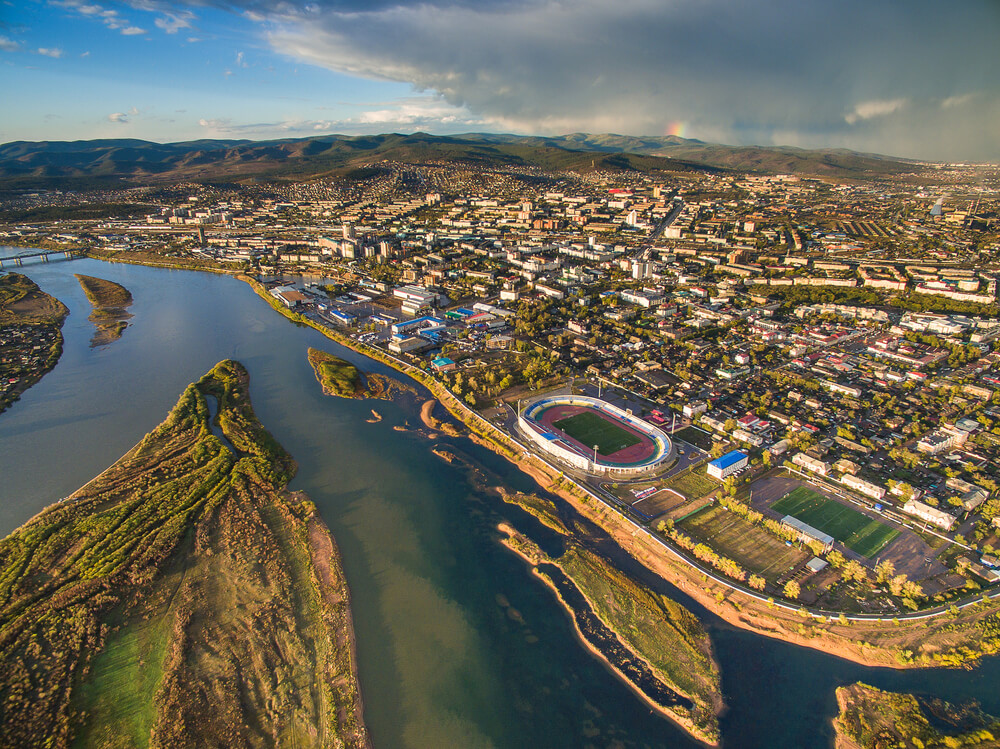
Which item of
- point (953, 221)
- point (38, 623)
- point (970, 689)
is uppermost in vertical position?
point (953, 221)

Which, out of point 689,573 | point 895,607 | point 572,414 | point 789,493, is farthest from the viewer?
point 572,414

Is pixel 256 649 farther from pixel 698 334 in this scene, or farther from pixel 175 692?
pixel 698 334

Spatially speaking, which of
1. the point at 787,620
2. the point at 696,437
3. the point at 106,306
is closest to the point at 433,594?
the point at 787,620

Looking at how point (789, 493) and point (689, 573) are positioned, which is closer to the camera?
point (689, 573)

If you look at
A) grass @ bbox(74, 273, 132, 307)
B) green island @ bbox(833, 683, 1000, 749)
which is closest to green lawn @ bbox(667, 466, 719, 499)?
green island @ bbox(833, 683, 1000, 749)

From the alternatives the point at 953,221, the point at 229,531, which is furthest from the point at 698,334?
the point at 953,221

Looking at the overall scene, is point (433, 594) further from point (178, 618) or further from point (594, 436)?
point (594, 436)

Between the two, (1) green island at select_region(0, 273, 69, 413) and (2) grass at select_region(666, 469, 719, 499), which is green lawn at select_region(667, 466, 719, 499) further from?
(1) green island at select_region(0, 273, 69, 413)
